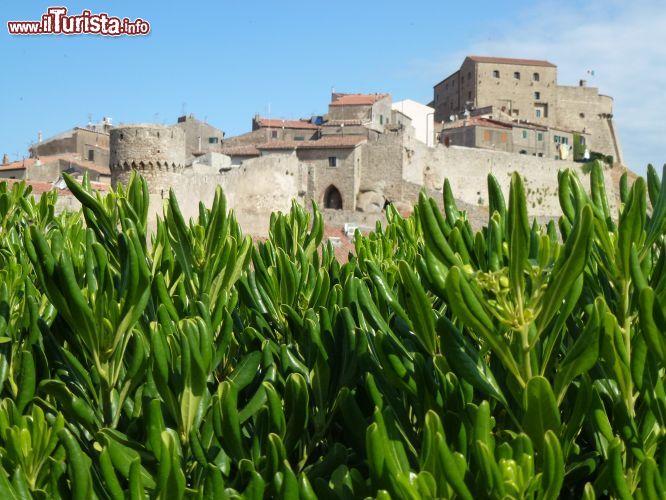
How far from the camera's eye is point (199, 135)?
177 feet

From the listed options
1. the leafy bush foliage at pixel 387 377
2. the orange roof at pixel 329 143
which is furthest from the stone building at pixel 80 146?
the leafy bush foliage at pixel 387 377

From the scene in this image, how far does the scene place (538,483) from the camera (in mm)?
1874

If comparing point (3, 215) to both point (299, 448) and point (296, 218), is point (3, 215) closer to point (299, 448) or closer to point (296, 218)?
point (296, 218)

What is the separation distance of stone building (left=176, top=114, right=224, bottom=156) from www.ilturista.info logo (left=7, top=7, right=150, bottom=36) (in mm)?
32848

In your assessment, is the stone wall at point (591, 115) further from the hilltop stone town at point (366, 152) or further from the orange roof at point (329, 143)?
the orange roof at point (329, 143)

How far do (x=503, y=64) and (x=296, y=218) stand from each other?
6533 cm

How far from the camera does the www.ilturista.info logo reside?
755 inches

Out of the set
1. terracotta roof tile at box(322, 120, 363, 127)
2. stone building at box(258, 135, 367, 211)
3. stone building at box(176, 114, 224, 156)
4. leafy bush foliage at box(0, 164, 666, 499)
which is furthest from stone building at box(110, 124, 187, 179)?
stone building at box(176, 114, 224, 156)

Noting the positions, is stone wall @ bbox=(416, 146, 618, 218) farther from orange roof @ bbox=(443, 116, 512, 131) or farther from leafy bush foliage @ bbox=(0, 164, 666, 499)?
leafy bush foliage @ bbox=(0, 164, 666, 499)

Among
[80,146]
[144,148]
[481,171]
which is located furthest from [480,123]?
[144,148]

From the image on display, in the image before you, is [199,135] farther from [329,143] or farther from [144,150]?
[144,150]

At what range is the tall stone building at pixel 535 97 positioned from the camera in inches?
2594

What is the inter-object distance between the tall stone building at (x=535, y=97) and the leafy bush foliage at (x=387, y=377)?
63.6m

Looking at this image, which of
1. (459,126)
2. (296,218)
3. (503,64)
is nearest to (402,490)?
(296,218)
